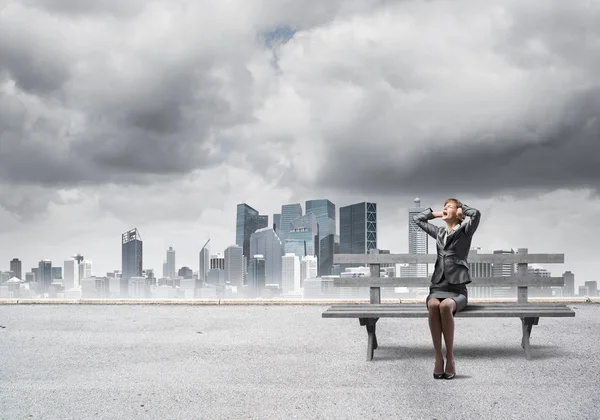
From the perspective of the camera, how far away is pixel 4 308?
44.9ft

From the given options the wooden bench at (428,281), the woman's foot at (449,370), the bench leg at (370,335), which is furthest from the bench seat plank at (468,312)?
the woman's foot at (449,370)

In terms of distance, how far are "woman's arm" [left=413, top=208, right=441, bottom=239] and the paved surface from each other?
134 cm

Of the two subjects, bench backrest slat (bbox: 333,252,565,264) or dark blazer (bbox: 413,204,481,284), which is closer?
dark blazer (bbox: 413,204,481,284)

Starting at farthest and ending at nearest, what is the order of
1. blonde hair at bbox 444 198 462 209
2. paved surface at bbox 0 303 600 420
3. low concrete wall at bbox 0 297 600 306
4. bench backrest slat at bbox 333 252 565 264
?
1. low concrete wall at bbox 0 297 600 306
2. bench backrest slat at bbox 333 252 565 264
3. blonde hair at bbox 444 198 462 209
4. paved surface at bbox 0 303 600 420

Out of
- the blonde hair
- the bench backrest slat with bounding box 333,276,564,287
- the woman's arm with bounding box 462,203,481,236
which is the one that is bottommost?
the bench backrest slat with bounding box 333,276,564,287

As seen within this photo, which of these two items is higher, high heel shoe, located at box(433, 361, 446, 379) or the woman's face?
the woman's face

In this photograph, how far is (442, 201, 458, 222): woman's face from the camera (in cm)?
640

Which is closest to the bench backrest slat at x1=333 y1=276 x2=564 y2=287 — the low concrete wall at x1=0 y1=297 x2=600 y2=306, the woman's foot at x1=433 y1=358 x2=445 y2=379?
the woman's foot at x1=433 y1=358 x2=445 y2=379

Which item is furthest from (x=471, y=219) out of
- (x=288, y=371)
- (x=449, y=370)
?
(x=288, y=371)

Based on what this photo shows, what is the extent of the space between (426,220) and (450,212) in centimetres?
31

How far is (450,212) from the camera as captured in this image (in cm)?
641

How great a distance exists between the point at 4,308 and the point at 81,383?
8660mm

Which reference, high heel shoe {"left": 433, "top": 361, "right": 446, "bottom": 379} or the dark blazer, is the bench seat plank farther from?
high heel shoe {"left": 433, "top": 361, "right": 446, "bottom": 379}

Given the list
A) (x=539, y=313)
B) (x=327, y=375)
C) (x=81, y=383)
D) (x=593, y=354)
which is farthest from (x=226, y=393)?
(x=593, y=354)
